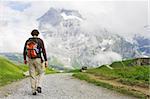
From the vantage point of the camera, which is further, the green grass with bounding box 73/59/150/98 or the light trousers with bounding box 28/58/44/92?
the green grass with bounding box 73/59/150/98

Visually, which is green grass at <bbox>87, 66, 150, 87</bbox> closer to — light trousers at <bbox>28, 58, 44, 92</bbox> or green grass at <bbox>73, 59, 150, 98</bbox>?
green grass at <bbox>73, 59, 150, 98</bbox>

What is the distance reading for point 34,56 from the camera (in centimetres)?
2188

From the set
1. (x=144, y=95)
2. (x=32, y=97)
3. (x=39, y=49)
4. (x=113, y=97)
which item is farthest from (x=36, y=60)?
(x=144, y=95)

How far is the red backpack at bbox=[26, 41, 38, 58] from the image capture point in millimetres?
21734

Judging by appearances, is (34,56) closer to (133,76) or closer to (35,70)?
(35,70)

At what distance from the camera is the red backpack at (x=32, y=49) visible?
71.3 ft

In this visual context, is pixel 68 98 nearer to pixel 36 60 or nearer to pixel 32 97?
pixel 32 97

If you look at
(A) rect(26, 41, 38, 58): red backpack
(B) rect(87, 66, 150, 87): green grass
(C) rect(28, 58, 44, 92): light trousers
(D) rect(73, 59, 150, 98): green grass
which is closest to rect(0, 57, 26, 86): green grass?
(D) rect(73, 59, 150, 98): green grass

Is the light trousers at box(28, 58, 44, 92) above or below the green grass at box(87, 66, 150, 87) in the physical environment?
above

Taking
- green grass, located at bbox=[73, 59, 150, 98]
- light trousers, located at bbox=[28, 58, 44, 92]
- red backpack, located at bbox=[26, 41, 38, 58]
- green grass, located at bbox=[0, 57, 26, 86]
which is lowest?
green grass, located at bbox=[0, 57, 26, 86]

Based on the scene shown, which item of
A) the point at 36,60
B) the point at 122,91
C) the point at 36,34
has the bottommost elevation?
the point at 122,91

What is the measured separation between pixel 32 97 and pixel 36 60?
2.37m

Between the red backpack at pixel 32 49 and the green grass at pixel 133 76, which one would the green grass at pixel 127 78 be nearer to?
the green grass at pixel 133 76

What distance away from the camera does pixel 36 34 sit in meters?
22.1
